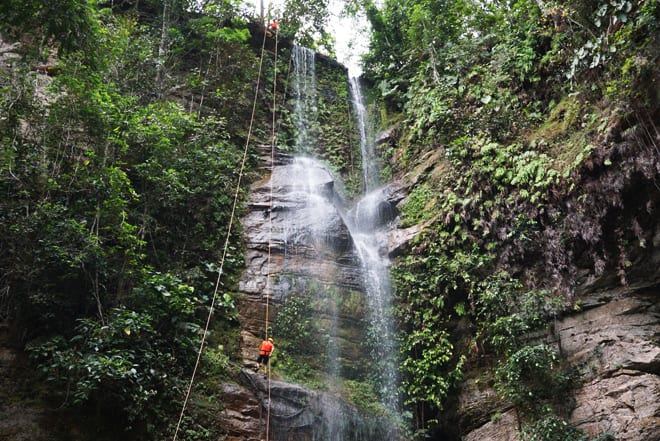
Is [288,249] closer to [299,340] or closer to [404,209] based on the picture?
[299,340]

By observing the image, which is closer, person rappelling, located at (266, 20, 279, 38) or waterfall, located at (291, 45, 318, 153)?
waterfall, located at (291, 45, 318, 153)

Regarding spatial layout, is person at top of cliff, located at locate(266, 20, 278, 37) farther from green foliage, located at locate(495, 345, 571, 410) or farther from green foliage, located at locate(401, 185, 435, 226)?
green foliage, located at locate(495, 345, 571, 410)

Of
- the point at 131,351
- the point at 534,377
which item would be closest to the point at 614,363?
the point at 534,377

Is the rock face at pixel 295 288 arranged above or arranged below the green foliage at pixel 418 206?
below

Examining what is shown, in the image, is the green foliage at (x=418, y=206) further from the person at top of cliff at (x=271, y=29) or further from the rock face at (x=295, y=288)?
the person at top of cliff at (x=271, y=29)

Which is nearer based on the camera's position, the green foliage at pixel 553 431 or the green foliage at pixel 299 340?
A: the green foliage at pixel 553 431

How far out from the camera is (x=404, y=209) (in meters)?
11.3

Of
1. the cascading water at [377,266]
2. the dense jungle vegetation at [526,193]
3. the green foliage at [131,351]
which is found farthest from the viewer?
the cascading water at [377,266]

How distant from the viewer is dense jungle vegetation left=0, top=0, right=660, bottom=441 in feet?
21.4

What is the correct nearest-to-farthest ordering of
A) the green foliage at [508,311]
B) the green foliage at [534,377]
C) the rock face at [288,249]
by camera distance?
the green foliage at [534,377] → the green foliage at [508,311] → the rock face at [288,249]

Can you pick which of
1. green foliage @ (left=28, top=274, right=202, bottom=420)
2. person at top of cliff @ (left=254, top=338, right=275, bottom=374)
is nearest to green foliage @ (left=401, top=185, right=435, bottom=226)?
person at top of cliff @ (left=254, top=338, right=275, bottom=374)

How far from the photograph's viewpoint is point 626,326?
6805 mm

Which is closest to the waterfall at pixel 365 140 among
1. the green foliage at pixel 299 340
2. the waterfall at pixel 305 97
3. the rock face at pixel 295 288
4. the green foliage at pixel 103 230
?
the waterfall at pixel 305 97

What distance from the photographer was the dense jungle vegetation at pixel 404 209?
6.53 m
